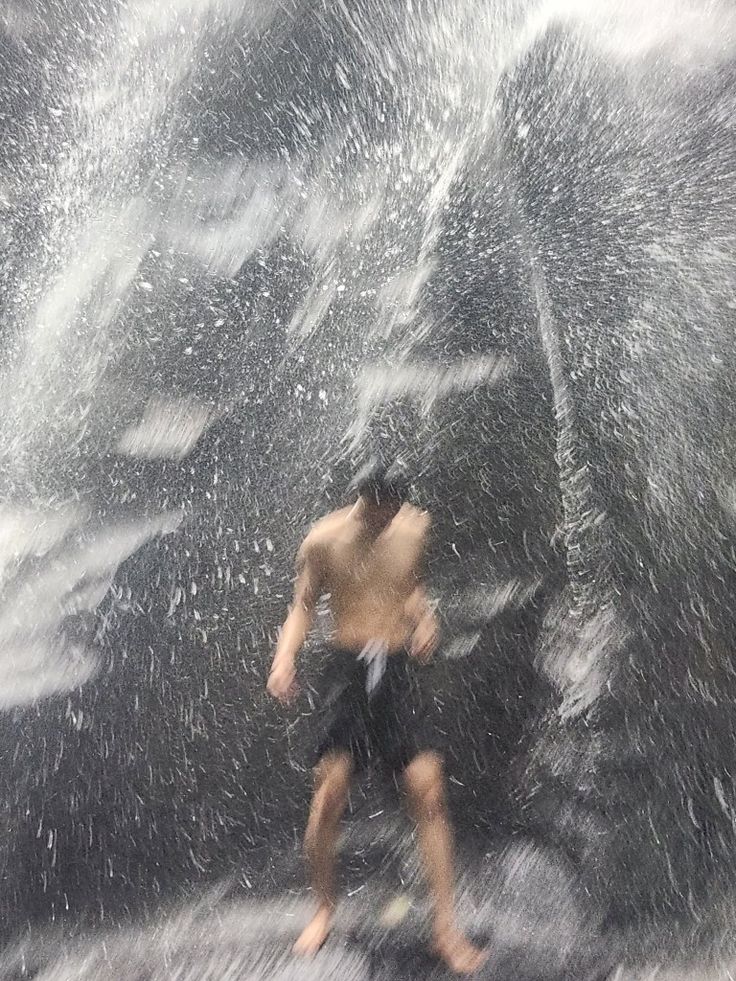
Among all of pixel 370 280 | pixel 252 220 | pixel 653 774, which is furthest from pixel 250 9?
pixel 653 774

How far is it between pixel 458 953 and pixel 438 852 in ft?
0.26

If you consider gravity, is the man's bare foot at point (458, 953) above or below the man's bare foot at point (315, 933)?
above

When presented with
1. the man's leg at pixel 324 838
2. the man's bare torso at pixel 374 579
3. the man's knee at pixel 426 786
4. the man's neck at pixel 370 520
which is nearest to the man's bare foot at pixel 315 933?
the man's leg at pixel 324 838

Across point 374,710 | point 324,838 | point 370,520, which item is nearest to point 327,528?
point 370,520

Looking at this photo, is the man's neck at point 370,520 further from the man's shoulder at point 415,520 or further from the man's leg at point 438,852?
the man's leg at point 438,852

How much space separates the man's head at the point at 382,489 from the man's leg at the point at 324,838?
22cm

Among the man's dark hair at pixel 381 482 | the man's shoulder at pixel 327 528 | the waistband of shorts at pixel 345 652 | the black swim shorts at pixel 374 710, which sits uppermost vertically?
the man's dark hair at pixel 381 482

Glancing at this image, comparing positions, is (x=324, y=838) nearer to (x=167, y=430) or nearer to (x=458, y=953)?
(x=458, y=953)

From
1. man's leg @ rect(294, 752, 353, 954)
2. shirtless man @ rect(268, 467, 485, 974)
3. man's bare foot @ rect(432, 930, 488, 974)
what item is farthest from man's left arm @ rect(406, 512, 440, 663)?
man's bare foot @ rect(432, 930, 488, 974)

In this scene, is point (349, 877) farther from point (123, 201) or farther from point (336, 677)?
point (123, 201)

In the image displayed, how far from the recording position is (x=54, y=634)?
82 cm

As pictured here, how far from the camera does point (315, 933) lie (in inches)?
26.7

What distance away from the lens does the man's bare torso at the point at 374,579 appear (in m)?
0.69

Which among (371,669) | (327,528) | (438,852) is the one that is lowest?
(438,852)
